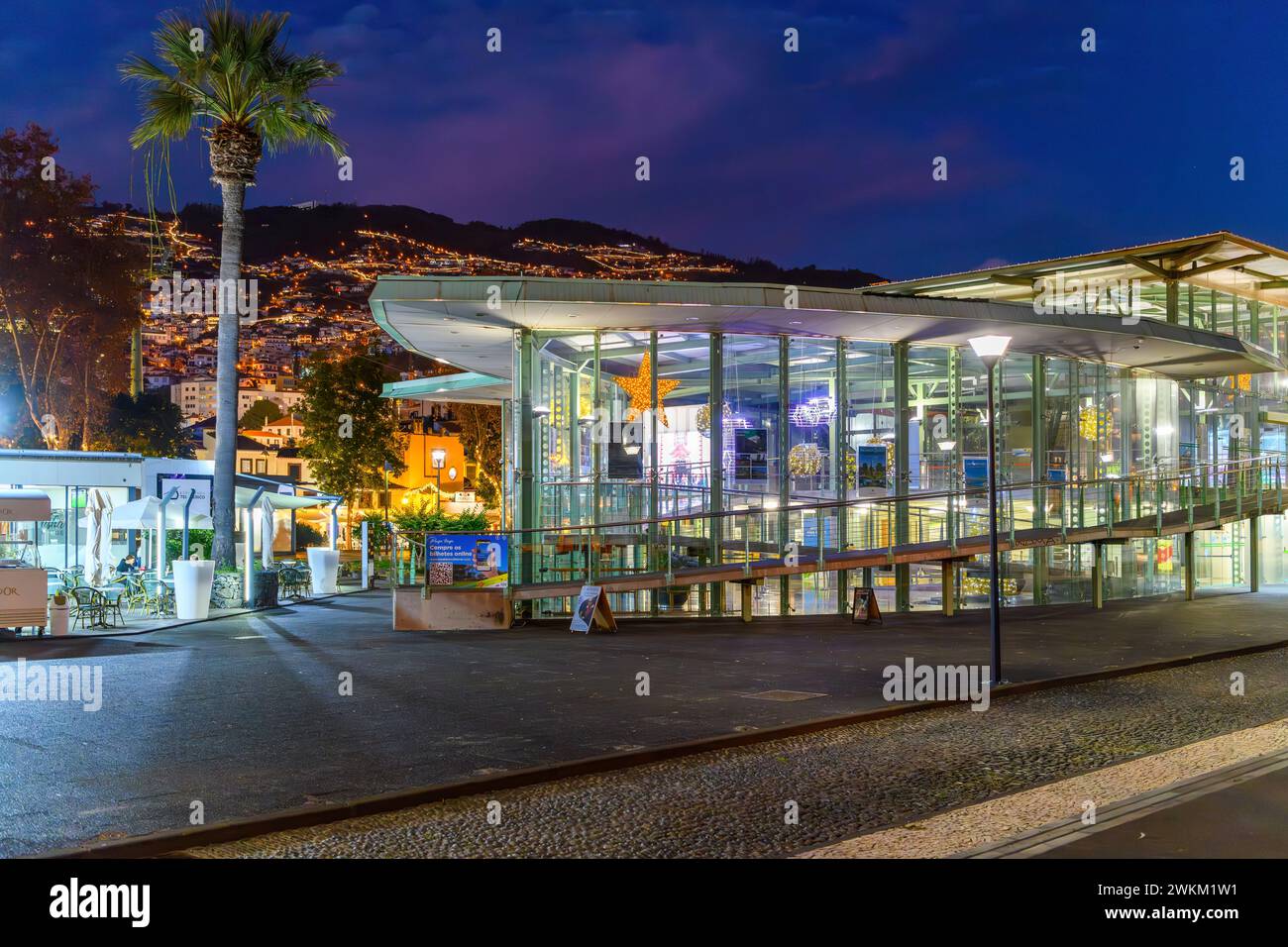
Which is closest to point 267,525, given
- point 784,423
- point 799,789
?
point 784,423

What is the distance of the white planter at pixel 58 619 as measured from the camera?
1972cm

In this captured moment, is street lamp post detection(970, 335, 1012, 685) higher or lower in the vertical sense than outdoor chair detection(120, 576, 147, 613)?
higher

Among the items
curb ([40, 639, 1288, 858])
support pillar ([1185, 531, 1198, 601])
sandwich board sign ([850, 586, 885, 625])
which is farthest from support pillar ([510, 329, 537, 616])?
support pillar ([1185, 531, 1198, 601])

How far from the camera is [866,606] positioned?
21734 mm

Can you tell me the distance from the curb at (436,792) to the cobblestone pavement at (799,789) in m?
0.11

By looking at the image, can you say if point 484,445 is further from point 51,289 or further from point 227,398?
point 227,398

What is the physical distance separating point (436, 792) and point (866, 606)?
14520 millimetres

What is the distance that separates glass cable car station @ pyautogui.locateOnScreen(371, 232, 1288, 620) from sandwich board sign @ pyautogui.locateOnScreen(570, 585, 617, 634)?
37 centimetres

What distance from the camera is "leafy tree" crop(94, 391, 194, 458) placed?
70.9m

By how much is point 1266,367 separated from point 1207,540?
6053 mm

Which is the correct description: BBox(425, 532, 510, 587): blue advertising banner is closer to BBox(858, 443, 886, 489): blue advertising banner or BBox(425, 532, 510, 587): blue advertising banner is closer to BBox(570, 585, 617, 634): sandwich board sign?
BBox(570, 585, 617, 634): sandwich board sign

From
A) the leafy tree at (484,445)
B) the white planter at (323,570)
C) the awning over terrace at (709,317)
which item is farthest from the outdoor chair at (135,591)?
the leafy tree at (484,445)

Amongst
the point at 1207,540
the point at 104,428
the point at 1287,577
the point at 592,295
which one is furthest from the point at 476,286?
the point at 104,428
